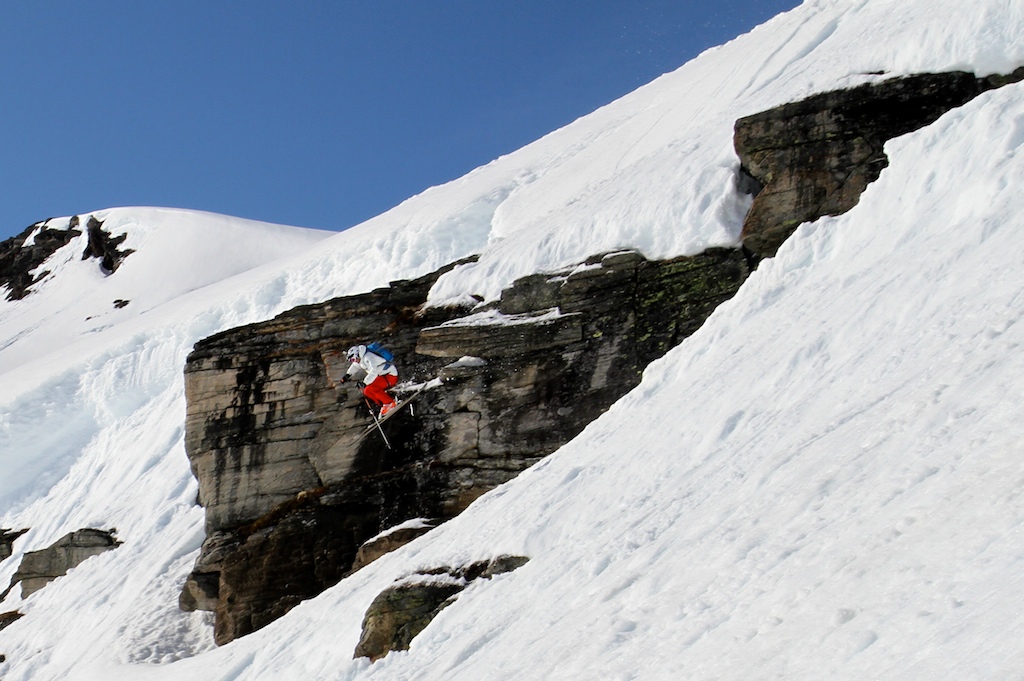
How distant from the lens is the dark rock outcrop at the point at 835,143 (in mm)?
14805

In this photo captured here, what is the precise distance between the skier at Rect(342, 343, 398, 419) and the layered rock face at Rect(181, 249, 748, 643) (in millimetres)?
370

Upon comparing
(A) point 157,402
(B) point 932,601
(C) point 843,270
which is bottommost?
(B) point 932,601

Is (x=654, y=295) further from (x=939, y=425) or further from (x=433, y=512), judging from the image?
(x=939, y=425)

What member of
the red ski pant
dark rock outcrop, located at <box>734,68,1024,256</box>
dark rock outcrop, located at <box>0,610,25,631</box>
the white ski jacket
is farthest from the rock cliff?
dark rock outcrop, located at <box>0,610,25,631</box>

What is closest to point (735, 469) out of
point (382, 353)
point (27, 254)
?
point (382, 353)

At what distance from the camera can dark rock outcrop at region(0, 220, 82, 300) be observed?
54.5 m

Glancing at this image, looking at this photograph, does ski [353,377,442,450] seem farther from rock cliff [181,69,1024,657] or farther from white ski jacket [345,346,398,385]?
white ski jacket [345,346,398,385]

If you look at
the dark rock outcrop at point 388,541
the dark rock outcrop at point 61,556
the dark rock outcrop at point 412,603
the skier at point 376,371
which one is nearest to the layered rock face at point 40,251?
the dark rock outcrop at point 61,556

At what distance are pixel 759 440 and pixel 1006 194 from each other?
13.1 feet

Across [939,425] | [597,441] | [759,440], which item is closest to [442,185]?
[597,441]

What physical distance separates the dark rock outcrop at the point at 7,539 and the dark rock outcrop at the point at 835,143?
17519mm

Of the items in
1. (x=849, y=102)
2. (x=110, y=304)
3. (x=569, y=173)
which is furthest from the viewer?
(x=110, y=304)

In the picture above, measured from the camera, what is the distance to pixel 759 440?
943 centimetres

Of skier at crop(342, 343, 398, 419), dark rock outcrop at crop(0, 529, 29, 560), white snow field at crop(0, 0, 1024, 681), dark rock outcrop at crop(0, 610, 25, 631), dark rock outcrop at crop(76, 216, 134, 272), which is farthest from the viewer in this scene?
dark rock outcrop at crop(76, 216, 134, 272)
